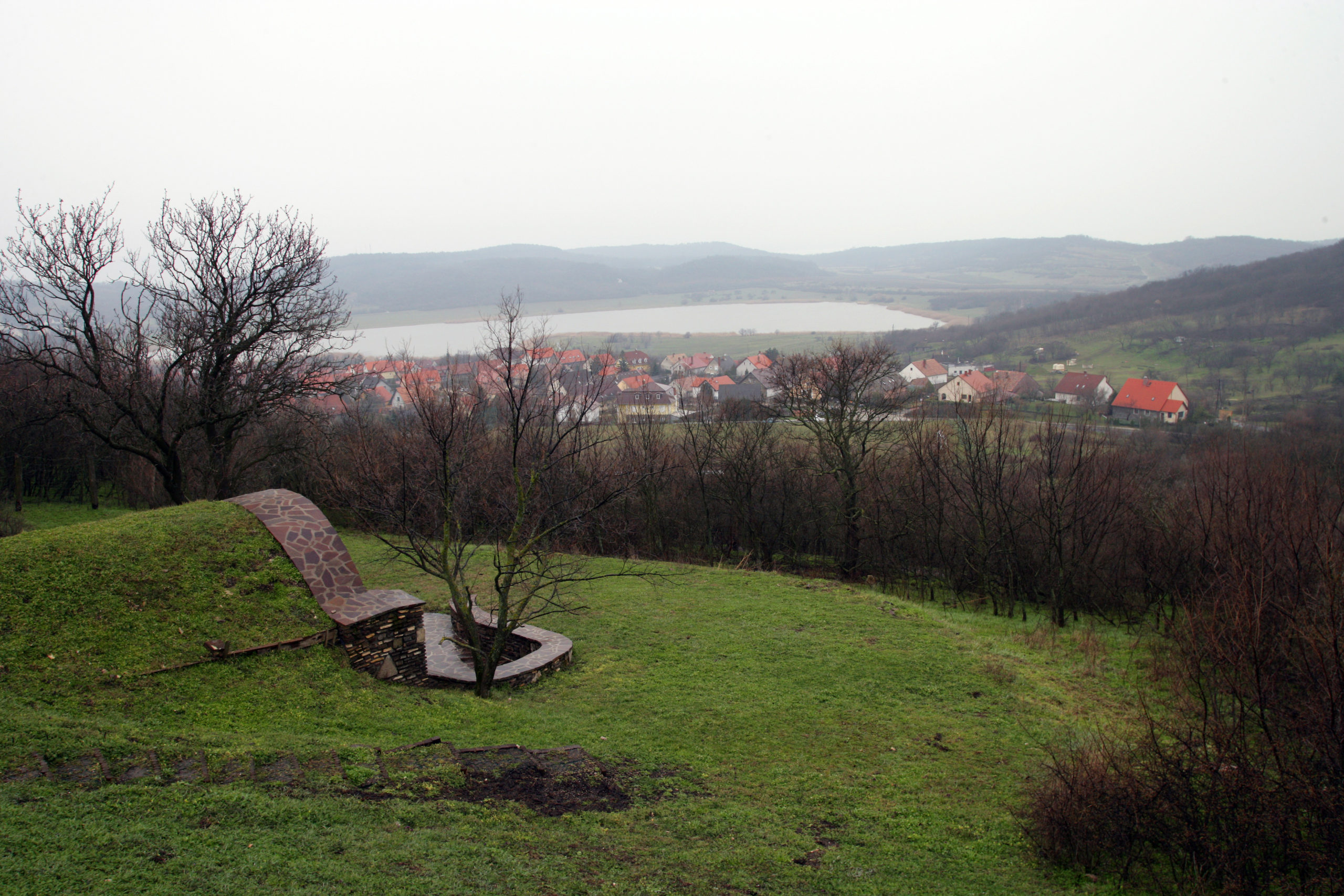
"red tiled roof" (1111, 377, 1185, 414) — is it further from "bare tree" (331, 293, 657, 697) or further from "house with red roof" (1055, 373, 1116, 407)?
"bare tree" (331, 293, 657, 697)

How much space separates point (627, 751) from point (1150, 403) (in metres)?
54.5

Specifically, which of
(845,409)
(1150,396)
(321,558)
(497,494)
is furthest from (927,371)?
(321,558)

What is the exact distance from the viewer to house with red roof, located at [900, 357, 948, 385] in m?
64.6

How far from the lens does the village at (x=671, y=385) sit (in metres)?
16.3

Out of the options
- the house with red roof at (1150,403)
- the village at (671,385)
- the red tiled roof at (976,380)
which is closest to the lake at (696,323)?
the village at (671,385)

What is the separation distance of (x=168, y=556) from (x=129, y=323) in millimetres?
10672

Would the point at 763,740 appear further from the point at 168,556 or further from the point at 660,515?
the point at 660,515

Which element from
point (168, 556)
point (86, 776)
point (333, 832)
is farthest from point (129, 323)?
point (333, 832)

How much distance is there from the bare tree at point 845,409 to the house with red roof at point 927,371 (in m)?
41.3

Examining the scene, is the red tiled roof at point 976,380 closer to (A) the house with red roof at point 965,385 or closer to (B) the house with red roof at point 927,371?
(A) the house with red roof at point 965,385

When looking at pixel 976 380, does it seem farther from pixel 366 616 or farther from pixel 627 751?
pixel 366 616

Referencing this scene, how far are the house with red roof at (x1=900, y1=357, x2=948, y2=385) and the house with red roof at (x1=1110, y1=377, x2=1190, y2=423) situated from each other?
14085 millimetres

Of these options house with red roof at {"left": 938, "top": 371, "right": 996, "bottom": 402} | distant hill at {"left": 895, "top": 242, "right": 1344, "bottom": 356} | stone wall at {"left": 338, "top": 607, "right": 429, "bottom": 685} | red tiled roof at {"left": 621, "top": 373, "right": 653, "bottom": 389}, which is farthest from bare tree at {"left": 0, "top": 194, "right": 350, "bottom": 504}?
distant hill at {"left": 895, "top": 242, "right": 1344, "bottom": 356}

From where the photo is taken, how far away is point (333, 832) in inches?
228
